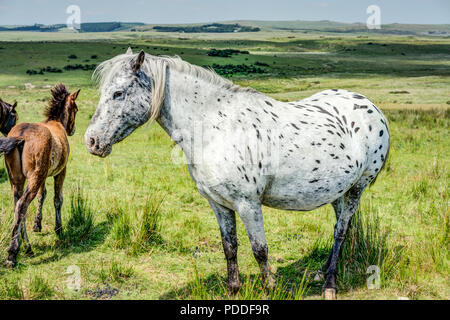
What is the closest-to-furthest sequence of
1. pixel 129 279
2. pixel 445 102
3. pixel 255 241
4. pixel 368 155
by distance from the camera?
pixel 255 241
pixel 368 155
pixel 129 279
pixel 445 102

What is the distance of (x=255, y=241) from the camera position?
4.02 m

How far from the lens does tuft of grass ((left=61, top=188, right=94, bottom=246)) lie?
5992mm

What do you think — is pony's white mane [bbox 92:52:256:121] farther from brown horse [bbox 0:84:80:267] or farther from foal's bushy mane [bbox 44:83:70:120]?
foal's bushy mane [bbox 44:83:70:120]

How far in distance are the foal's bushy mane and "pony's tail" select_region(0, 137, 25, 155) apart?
1361 millimetres

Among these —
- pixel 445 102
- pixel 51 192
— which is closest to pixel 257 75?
pixel 445 102

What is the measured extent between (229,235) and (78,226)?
3.21m

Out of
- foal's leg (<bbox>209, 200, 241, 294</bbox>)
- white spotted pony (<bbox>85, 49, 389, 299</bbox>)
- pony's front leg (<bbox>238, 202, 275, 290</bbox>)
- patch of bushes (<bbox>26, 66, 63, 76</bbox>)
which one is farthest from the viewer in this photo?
patch of bushes (<bbox>26, 66, 63, 76</bbox>)

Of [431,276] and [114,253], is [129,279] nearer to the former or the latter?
[114,253]

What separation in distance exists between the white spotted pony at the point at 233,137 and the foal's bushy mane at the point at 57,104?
9.75 ft

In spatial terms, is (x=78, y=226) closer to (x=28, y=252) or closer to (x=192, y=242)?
(x=28, y=252)

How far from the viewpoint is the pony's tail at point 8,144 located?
5.04 m

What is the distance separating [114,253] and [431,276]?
14.3 feet

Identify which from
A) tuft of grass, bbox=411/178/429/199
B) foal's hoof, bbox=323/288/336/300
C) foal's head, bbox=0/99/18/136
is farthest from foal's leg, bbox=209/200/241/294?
tuft of grass, bbox=411/178/429/199

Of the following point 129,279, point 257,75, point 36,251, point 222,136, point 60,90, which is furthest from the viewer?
point 257,75
